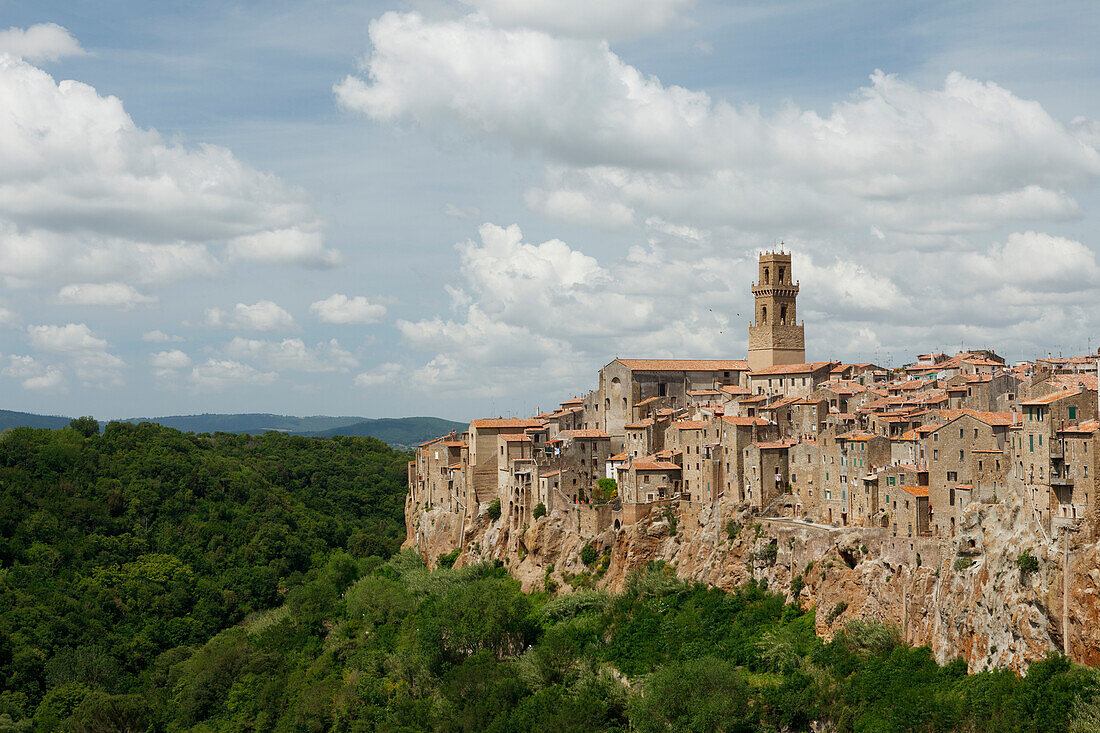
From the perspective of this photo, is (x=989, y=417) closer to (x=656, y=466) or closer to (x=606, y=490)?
(x=656, y=466)

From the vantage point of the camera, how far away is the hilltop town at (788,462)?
61.9 meters

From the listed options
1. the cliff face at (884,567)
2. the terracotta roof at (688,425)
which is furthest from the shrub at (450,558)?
the terracotta roof at (688,425)

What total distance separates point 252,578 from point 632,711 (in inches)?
2698

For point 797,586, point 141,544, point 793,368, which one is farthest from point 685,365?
point 141,544

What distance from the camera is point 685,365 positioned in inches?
4262

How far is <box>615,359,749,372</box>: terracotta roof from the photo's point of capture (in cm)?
10488

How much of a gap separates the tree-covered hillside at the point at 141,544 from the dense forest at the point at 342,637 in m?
0.28

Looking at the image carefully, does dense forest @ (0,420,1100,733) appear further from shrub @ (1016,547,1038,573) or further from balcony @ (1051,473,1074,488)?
balcony @ (1051,473,1074,488)

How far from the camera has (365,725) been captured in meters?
82.5

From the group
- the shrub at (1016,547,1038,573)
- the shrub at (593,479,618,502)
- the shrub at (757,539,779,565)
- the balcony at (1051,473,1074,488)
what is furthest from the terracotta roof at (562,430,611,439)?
the balcony at (1051,473,1074,488)

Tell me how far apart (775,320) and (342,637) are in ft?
159

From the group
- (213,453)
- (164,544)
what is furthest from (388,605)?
(213,453)

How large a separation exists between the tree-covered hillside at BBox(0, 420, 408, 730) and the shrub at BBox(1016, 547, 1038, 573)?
70.7 m

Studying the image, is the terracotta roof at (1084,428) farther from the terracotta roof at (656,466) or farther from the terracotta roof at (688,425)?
the terracotta roof at (656,466)
